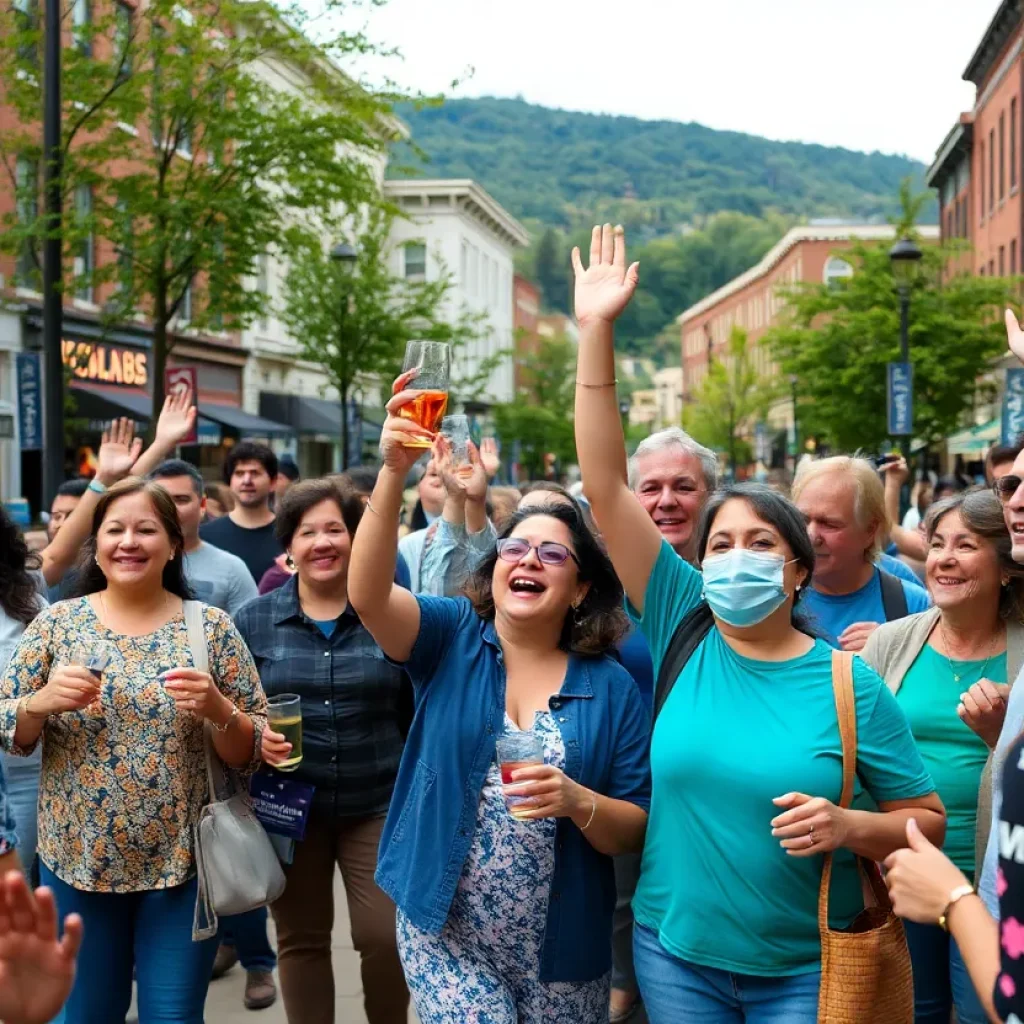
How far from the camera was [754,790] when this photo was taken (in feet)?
10.8

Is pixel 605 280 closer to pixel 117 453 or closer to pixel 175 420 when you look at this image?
pixel 117 453

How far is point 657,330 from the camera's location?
19150 cm

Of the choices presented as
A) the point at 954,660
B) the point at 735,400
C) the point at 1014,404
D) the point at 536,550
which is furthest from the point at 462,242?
the point at 536,550

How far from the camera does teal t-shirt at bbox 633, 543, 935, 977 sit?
3299mm

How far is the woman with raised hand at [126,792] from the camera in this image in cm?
427

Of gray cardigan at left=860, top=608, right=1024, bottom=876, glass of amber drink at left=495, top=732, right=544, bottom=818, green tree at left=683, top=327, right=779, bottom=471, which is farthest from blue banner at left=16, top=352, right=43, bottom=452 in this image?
green tree at left=683, top=327, right=779, bottom=471

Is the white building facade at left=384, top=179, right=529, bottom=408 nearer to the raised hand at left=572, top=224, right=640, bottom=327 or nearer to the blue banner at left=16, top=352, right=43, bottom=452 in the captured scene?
the blue banner at left=16, top=352, right=43, bottom=452

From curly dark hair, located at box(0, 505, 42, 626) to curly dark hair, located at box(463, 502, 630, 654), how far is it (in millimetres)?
1840

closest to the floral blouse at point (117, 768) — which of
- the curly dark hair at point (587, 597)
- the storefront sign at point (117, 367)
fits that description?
the curly dark hair at point (587, 597)

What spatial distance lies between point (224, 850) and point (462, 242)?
188 feet

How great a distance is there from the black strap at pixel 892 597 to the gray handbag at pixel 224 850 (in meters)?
2.38

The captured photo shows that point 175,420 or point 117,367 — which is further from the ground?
point 117,367

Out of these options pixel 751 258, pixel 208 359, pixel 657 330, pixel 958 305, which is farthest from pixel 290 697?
pixel 657 330

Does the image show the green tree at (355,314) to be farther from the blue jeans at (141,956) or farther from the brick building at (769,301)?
the brick building at (769,301)
